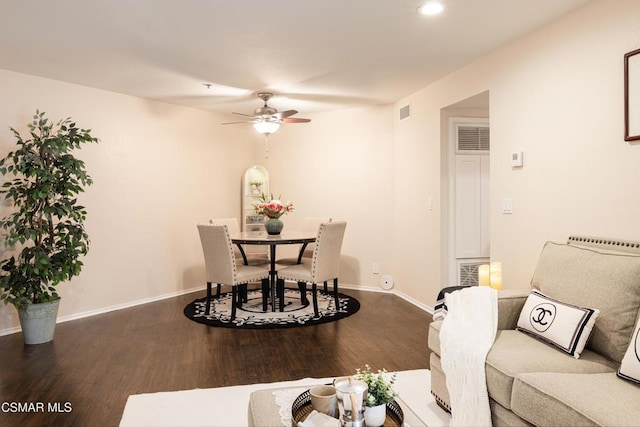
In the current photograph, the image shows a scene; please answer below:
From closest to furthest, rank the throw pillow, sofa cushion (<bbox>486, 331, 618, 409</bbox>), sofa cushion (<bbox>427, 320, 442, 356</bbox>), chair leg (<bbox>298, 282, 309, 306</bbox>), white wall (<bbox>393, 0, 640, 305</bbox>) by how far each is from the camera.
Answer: the throw pillow < sofa cushion (<bbox>486, 331, 618, 409</bbox>) < sofa cushion (<bbox>427, 320, 442, 356</bbox>) < white wall (<bbox>393, 0, 640, 305</bbox>) < chair leg (<bbox>298, 282, 309, 306</bbox>)

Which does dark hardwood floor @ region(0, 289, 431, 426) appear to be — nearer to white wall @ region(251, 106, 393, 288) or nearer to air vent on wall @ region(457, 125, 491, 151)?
white wall @ region(251, 106, 393, 288)

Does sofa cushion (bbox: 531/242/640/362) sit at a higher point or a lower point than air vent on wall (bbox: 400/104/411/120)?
→ lower

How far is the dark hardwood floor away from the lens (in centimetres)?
260

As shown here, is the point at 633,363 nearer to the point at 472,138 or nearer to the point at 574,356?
the point at 574,356

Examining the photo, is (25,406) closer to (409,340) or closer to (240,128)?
(409,340)

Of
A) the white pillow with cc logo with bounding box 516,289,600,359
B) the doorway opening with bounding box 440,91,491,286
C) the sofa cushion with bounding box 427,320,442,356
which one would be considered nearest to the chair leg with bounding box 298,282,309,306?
the doorway opening with bounding box 440,91,491,286

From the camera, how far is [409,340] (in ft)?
12.0

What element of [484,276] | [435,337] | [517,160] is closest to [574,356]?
[435,337]

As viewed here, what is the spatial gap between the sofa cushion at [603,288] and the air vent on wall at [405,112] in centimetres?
313

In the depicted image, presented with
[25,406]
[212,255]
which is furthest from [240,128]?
[25,406]

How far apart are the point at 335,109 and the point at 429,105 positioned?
1580 millimetres

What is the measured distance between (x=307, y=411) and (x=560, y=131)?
2.49 m

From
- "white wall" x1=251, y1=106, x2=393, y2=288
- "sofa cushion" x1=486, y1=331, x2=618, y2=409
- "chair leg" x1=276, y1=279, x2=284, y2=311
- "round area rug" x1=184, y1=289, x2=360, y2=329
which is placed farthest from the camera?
"white wall" x1=251, y1=106, x2=393, y2=288

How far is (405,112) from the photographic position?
524 cm
